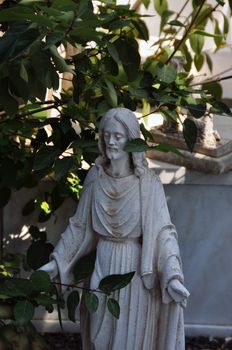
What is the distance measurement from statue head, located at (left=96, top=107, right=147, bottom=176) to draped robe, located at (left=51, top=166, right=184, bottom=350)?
0.06 metres

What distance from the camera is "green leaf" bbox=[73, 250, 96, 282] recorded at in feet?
11.0

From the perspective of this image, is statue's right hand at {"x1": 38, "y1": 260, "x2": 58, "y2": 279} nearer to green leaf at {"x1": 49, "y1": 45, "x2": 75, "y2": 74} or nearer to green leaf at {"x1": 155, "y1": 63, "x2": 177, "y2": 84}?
green leaf at {"x1": 155, "y1": 63, "x2": 177, "y2": 84}

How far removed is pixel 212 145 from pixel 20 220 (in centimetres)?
126

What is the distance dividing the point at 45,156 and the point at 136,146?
2.21 feet

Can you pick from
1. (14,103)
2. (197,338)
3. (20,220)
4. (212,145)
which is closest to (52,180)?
(20,220)

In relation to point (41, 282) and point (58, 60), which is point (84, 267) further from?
point (58, 60)

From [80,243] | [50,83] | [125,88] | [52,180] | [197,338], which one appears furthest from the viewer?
[197,338]

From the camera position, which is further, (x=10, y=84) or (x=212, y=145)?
(x=212, y=145)

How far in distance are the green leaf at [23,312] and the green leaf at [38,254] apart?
111 centimetres

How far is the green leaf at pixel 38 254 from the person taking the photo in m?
4.18

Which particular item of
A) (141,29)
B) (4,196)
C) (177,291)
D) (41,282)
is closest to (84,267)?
(177,291)

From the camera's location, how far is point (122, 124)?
3500 mm

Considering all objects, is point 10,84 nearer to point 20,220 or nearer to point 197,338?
point 20,220

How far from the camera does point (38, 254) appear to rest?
4.26 meters
